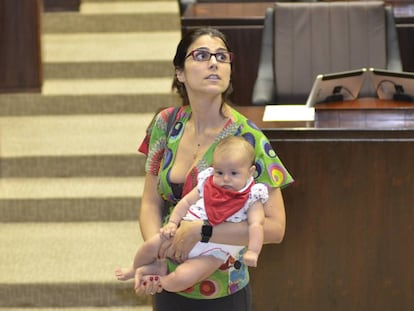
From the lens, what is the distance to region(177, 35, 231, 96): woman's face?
2.61m

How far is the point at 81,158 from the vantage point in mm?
5301

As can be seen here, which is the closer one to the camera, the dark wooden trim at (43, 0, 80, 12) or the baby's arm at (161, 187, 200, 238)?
the baby's arm at (161, 187, 200, 238)

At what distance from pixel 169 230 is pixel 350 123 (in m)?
1.38

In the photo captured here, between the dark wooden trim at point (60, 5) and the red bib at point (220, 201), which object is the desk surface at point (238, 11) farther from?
the red bib at point (220, 201)

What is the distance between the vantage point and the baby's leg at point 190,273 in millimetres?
2570

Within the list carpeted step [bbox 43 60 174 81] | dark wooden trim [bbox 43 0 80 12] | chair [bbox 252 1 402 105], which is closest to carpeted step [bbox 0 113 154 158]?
carpeted step [bbox 43 60 174 81]

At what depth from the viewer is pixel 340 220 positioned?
372cm

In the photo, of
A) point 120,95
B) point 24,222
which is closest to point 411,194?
point 24,222

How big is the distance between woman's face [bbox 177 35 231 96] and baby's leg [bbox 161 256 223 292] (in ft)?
1.44

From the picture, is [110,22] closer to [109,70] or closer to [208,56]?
[109,70]

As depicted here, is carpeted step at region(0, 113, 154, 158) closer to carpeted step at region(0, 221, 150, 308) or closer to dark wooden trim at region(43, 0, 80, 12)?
carpeted step at region(0, 221, 150, 308)

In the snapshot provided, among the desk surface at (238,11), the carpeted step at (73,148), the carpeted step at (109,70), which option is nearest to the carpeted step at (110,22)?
the carpeted step at (109,70)

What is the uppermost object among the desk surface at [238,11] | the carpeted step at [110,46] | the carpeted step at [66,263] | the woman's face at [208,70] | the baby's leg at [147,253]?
the desk surface at [238,11]

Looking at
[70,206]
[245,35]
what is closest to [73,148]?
[70,206]
